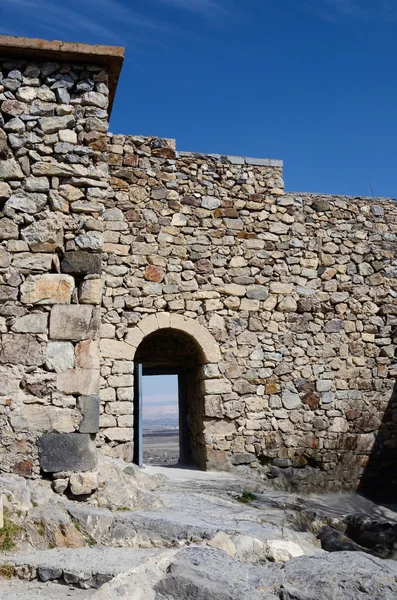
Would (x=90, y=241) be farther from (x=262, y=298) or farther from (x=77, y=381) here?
(x=262, y=298)

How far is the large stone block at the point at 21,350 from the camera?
4824mm

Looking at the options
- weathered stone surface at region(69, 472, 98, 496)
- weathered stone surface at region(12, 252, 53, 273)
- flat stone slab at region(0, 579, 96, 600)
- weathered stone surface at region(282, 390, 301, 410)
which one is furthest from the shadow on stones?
flat stone slab at region(0, 579, 96, 600)

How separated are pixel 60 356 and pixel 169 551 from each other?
1.85 metres

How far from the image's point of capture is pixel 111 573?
3.52 metres

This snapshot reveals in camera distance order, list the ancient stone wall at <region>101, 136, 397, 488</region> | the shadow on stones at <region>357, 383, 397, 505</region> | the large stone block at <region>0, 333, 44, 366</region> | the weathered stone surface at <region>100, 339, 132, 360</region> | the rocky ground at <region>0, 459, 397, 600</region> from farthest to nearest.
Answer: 1. the shadow on stones at <region>357, 383, 397, 505</region>
2. the ancient stone wall at <region>101, 136, 397, 488</region>
3. the weathered stone surface at <region>100, 339, 132, 360</region>
4. the large stone block at <region>0, 333, 44, 366</region>
5. the rocky ground at <region>0, 459, 397, 600</region>

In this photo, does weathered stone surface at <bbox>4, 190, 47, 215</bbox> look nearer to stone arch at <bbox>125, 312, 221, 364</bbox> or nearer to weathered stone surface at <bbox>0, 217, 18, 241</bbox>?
weathered stone surface at <bbox>0, 217, 18, 241</bbox>

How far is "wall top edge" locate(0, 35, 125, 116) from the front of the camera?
5129 mm

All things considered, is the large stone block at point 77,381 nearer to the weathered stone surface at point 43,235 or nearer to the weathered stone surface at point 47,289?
the weathered stone surface at point 47,289

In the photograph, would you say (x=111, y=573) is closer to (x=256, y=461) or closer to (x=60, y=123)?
(x=60, y=123)

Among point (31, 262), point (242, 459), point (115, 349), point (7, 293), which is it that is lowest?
point (242, 459)

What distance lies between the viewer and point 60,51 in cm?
519

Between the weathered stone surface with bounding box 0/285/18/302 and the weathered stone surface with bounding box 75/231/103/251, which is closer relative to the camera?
the weathered stone surface with bounding box 0/285/18/302

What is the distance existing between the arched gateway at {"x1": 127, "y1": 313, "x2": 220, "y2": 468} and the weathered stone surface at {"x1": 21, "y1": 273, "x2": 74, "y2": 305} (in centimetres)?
353

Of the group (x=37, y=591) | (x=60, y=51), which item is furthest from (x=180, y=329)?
(x=37, y=591)
